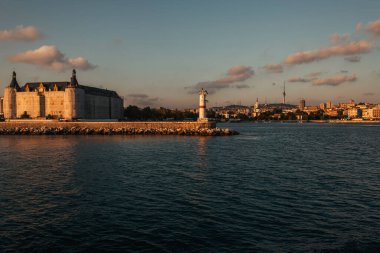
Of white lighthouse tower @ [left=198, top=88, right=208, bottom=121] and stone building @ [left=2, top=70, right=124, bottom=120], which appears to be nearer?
white lighthouse tower @ [left=198, top=88, right=208, bottom=121]

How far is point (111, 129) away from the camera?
3674 inches

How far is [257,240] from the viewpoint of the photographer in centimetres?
1459

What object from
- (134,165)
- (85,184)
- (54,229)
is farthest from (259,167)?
(54,229)

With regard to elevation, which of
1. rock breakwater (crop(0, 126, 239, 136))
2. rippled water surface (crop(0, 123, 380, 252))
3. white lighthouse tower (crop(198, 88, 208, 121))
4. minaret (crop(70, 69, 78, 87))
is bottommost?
rippled water surface (crop(0, 123, 380, 252))

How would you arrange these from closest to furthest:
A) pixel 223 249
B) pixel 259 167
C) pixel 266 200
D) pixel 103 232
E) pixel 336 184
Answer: pixel 223 249 < pixel 103 232 < pixel 266 200 < pixel 336 184 < pixel 259 167

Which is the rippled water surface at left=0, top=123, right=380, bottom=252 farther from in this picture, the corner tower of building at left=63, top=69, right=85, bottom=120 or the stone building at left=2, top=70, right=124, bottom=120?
the stone building at left=2, top=70, right=124, bottom=120

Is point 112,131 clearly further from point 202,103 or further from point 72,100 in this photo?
point 72,100

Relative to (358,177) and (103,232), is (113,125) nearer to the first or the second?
(358,177)

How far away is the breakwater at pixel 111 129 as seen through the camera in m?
89.8

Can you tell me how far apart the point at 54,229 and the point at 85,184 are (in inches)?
389

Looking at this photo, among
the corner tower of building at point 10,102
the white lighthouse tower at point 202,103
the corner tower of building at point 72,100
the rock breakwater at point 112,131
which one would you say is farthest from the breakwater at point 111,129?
the corner tower of building at point 10,102

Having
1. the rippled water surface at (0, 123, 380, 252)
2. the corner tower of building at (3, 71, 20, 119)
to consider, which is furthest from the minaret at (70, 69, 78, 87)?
the rippled water surface at (0, 123, 380, 252)

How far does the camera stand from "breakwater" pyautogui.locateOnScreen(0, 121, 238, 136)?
8981 cm

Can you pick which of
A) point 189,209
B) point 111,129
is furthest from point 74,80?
point 189,209
